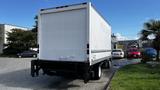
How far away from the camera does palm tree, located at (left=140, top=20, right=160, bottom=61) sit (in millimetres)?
24734

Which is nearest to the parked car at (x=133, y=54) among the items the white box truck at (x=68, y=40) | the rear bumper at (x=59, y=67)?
the white box truck at (x=68, y=40)

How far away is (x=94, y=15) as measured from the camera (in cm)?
1108

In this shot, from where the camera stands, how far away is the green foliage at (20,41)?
5013cm

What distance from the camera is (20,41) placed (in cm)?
5088

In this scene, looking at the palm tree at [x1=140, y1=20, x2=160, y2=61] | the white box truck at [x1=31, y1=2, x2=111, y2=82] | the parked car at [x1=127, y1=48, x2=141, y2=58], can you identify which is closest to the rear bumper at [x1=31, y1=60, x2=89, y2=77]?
the white box truck at [x1=31, y1=2, x2=111, y2=82]

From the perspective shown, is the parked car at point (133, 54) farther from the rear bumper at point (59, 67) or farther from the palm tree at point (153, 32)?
the rear bumper at point (59, 67)

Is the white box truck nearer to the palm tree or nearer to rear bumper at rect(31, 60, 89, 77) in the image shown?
rear bumper at rect(31, 60, 89, 77)

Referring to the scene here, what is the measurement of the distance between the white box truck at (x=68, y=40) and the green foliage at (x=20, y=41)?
39.4 meters

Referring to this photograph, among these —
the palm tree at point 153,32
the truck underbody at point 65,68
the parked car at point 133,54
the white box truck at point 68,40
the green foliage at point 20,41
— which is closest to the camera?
the truck underbody at point 65,68

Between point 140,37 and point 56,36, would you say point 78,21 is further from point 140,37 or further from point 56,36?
point 140,37

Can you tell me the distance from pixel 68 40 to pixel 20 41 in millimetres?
41830

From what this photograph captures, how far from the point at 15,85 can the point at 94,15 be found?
192 inches

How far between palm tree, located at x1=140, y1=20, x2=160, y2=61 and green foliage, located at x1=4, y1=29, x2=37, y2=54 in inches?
1152

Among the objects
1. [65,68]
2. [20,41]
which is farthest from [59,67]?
[20,41]
